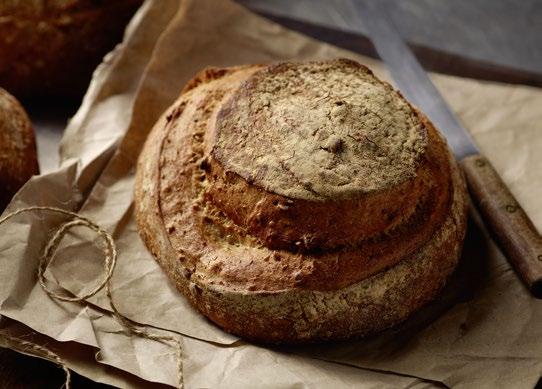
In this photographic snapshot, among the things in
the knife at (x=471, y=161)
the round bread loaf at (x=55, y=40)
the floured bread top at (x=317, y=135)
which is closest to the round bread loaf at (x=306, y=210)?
the floured bread top at (x=317, y=135)

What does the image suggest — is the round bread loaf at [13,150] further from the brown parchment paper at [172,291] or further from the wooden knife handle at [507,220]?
the wooden knife handle at [507,220]

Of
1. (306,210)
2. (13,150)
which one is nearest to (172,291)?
(306,210)

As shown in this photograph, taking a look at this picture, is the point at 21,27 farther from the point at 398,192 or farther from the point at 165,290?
the point at 398,192

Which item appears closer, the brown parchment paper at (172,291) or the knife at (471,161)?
the brown parchment paper at (172,291)

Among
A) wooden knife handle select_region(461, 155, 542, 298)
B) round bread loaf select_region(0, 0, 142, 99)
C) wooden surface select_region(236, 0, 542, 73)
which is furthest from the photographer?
wooden surface select_region(236, 0, 542, 73)

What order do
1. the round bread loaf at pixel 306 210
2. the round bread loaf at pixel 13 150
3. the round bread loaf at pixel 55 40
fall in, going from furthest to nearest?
the round bread loaf at pixel 55 40
the round bread loaf at pixel 13 150
the round bread loaf at pixel 306 210

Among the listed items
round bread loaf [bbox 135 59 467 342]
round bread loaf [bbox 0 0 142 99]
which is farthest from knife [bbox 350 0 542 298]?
round bread loaf [bbox 0 0 142 99]

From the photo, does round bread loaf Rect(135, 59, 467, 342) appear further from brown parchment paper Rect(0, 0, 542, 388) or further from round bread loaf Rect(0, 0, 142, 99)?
round bread loaf Rect(0, 0, 142, 99)
